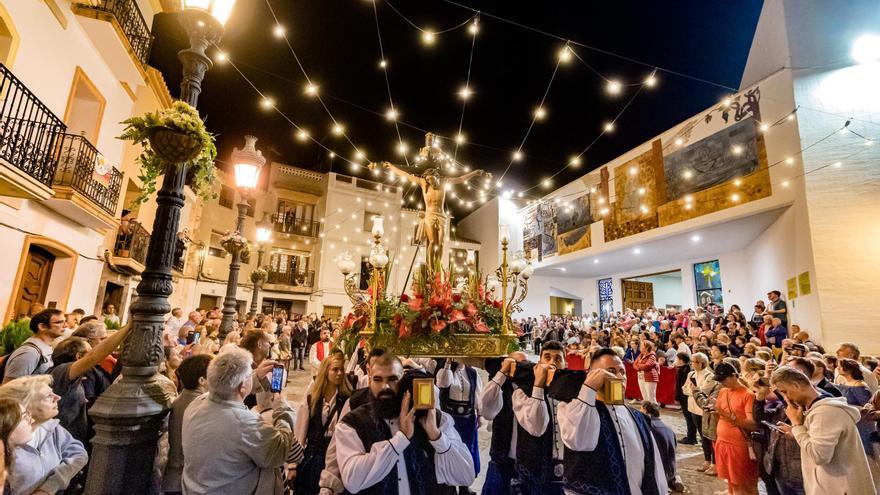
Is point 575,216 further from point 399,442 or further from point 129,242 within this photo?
point 399,442

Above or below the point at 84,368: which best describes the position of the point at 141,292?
above

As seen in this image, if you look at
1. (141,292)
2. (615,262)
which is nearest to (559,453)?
(141,292)

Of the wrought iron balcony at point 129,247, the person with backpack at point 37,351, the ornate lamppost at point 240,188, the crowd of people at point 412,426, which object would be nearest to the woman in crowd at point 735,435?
the crowd of people at point 412,426

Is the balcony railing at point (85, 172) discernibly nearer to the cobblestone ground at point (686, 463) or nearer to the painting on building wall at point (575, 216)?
the cobblestone ground at point (686, 463)

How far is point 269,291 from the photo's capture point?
75.3 ft

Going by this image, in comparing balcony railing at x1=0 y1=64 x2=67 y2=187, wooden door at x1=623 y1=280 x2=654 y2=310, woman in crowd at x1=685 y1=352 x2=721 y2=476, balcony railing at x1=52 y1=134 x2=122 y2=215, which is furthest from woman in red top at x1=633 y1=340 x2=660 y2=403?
wooden door at x1=623 y1=280 x2=654 y2=310

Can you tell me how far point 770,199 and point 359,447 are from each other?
13.8 m

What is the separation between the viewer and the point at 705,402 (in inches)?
194

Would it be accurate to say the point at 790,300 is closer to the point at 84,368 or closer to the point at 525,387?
the point at 525,387

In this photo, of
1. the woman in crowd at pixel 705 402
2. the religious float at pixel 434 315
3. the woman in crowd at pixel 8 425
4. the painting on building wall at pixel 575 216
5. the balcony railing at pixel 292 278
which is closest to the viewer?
the woman in crowd at pixel 8 425

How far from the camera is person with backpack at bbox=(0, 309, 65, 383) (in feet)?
10.9

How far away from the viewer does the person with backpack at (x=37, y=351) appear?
3.34 m

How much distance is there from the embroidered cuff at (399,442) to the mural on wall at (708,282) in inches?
746

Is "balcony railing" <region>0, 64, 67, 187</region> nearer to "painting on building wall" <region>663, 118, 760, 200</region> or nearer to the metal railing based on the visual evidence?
the metal railing
